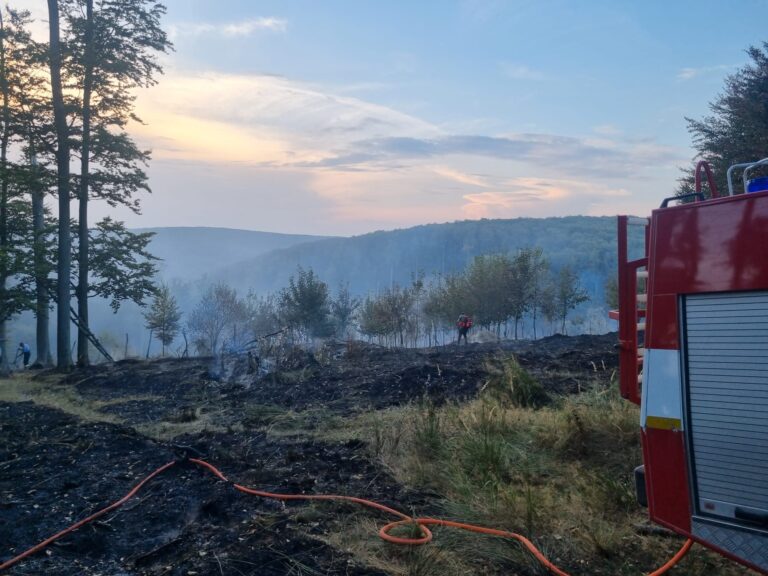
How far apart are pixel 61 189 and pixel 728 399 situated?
811 inches

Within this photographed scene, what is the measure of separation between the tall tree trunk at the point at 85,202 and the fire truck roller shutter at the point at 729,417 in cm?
1933

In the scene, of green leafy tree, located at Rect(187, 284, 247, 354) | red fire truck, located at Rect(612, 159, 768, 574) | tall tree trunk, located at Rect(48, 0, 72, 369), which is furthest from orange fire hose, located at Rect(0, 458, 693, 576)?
green leafy tree, located at Rect(187, 284, 247, 354)

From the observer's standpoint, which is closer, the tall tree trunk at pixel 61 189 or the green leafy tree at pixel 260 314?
the tall tree trunk at pixel 61 189

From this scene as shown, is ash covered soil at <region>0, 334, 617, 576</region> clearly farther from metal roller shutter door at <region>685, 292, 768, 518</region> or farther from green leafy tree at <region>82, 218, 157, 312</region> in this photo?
green leafy tree at <region>82, 218, 157, 312</region>

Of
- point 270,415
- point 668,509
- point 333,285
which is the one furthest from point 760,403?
point 333,285

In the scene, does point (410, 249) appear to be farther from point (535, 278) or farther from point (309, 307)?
point (309, 307)

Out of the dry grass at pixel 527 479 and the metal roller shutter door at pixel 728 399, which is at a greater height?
the metal roller shutter door at pixel 728 399

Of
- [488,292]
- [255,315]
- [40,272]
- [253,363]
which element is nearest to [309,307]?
[488,292]

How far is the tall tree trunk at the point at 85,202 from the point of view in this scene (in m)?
19.2

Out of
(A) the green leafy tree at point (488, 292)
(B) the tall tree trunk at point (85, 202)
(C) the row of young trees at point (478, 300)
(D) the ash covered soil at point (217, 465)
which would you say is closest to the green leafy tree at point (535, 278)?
(C) the row of young trees at point (478, 300)

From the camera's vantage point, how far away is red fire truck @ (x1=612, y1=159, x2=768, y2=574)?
2.67 m

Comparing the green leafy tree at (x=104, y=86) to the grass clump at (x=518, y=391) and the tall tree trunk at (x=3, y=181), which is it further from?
the grass clump at (x=518, y=391)

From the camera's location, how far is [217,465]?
6.10 meters

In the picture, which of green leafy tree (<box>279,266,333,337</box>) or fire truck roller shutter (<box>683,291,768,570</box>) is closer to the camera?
fire truck roller shutter (<box>683,291,768,570</box>)
